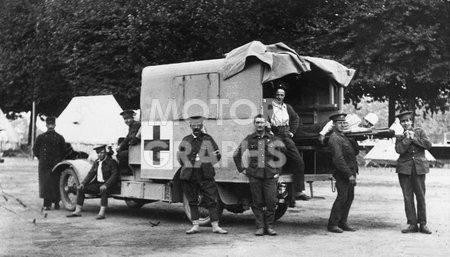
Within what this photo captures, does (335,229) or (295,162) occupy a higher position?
(295,162)

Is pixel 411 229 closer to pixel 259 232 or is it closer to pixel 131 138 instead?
pixel 259 232

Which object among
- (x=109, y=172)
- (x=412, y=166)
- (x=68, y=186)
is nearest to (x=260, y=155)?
(x=412, y=166)

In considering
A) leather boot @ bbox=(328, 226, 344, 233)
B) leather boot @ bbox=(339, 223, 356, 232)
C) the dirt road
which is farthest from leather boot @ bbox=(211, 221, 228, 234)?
leather boot @ bbox=(339, 223, 356, 232)

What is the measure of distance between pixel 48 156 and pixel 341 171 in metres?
6.82

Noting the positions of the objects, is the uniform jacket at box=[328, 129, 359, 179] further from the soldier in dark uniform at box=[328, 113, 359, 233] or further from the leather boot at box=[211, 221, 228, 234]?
the leather boot at box=[211, 221, 228, 234]

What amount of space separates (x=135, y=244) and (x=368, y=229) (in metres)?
4.15

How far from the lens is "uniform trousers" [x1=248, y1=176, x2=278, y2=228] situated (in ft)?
35.0

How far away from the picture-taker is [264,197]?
35.3 ft

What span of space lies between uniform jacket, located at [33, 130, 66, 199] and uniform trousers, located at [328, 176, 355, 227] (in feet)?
21.0

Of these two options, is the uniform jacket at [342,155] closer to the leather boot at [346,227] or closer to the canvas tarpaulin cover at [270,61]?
the leather boot at [346,227]

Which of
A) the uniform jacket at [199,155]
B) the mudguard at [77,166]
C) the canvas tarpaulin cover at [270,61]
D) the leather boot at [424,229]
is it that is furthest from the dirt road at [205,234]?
the canvas tarpaulin cover at [270,61]

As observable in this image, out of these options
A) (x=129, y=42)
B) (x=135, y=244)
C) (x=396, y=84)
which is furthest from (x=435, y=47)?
(x=135, y=244)

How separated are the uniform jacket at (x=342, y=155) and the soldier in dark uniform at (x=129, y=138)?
381cm

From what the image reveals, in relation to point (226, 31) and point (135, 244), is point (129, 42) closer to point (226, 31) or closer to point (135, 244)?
point (226, 31)
